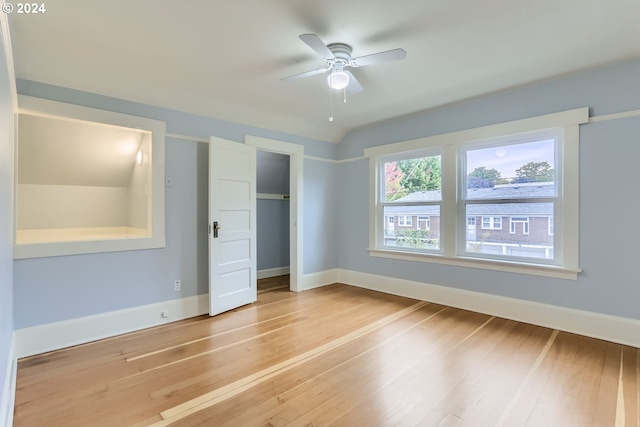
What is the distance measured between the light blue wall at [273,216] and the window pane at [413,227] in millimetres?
2063

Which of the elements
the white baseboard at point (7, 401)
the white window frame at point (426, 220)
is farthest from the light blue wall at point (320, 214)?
the white baseboard at point (7, 401)

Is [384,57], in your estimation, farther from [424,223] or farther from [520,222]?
[424,223]

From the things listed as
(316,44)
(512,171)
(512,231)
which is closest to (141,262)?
(316,44)

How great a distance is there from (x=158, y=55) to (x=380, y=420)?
3.08m

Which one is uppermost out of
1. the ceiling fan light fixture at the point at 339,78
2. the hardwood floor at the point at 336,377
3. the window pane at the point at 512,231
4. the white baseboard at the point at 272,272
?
the ceiling fan light fixture at the point at 339,78

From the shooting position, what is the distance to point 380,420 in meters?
1.75

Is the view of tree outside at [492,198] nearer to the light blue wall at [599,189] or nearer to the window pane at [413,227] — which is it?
the window pane at [413,227]

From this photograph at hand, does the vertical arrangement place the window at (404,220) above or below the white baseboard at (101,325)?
above

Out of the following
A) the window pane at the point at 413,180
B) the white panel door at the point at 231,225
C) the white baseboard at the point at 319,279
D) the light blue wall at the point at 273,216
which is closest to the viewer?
the white panel door at the point at 231,225

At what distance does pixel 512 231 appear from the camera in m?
3.41

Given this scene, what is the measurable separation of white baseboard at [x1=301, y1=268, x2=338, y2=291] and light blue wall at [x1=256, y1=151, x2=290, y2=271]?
1.20 meters

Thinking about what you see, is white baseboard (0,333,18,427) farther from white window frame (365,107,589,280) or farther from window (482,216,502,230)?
window (482,216,502,230)

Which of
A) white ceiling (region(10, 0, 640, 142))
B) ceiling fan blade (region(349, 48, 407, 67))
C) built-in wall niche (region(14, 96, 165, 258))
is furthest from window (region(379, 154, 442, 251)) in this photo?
built-in wall niche (region(14, 96, 165, 258))

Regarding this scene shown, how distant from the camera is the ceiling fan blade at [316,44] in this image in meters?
1.93
